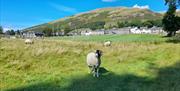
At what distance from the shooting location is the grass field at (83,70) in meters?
19.0

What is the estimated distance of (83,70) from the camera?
76.7 feet

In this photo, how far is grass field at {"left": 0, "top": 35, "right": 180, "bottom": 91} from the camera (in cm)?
1903

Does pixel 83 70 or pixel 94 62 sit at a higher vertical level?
pixel 94 62

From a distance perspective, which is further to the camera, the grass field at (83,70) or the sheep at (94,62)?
the sheep at (94,62)

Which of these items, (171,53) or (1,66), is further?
(171,53)

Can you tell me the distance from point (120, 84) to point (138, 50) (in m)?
13.4

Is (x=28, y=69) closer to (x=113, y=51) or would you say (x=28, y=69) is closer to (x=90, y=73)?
→ (x=90, y=73)

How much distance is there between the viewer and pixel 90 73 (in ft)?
72.7

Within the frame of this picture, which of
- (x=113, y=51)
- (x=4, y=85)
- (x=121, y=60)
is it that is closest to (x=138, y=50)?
(x=113, y=51)

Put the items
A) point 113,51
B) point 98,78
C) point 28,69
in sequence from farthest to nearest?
point 113,51 < point 28,69 < point 98,78

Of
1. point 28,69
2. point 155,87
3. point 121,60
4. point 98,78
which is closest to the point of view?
point 155,87

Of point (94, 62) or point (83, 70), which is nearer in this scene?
point (94, 62)

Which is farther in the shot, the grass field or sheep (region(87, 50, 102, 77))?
sheep (region(87, 50, 102, 77))

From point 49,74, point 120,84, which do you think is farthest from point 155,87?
point 49,74
